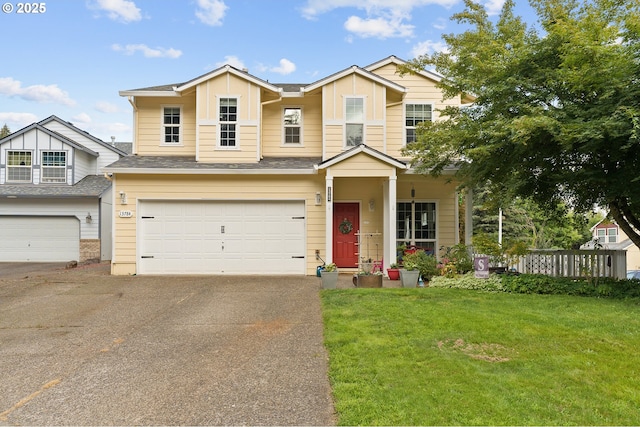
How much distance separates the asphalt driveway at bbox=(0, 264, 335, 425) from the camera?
10.9 feet

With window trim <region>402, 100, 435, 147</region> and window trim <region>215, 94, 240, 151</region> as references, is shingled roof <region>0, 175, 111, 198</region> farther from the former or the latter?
window trim <region>402, 100, 435, 147</region>

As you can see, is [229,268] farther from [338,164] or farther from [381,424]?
[381,424]

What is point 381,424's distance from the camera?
9.75 feet

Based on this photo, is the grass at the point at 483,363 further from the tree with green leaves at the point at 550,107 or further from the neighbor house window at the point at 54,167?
the neighbor house window at the point at 54,167

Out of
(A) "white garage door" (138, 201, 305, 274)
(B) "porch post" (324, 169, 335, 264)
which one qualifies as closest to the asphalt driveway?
(B) "porch post" (324, 169, 335, 264)

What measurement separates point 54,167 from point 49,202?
172 centimetres

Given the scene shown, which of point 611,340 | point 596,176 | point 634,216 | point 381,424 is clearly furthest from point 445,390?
point 634,216

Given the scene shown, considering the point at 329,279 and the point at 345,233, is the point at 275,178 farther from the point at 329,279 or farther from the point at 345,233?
the point at 329,279

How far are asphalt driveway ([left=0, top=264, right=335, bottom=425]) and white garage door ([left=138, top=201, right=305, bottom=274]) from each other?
2651 millimetres

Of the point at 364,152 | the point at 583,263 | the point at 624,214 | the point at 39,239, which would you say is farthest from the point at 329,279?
the point at 39,239

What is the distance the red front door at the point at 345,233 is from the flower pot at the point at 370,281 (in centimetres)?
281

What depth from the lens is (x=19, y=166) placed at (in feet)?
56.1

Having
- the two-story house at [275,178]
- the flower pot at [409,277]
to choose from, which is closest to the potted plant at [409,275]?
the flower pot at [409,277]

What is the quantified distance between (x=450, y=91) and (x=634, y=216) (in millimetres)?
5109
